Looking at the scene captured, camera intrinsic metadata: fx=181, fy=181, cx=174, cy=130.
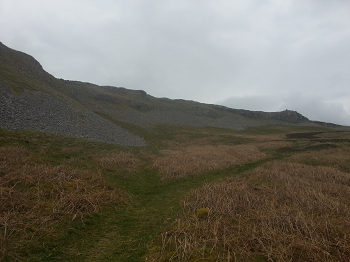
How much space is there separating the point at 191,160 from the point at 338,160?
16.8m

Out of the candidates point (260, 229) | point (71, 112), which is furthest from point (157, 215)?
point (71, 112)

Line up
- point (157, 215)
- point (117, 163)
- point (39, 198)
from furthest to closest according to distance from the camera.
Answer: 1. point (117, 163)
2. point (157, 215)
3. point (39, 198)

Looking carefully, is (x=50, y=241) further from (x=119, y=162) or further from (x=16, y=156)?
(x=119, y=162)

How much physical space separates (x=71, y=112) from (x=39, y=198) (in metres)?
30.9

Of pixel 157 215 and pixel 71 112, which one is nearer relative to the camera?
pixel 157 215

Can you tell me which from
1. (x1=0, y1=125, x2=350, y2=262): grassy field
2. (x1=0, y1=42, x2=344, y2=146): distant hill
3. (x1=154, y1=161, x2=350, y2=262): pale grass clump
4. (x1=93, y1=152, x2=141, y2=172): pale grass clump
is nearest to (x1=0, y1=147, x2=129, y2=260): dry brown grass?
(x1=0, y1=125, x2=350, y2=262): grassy field

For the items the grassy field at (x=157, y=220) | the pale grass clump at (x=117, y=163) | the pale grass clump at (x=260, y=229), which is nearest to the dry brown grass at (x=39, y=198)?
the grassy field at (x=157, y=220)

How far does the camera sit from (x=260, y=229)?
6.55 metres

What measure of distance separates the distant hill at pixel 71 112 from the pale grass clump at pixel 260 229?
77.6 feet

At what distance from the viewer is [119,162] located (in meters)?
19.7

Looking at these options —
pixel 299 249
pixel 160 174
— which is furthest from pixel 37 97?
pixel 299 249

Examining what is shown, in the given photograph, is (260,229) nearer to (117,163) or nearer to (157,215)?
(157,215)

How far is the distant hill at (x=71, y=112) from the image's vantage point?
25592 millimetres

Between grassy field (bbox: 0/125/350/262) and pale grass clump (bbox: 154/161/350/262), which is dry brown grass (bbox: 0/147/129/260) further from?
pale grass clump (bbox: 154/161/350/262)
